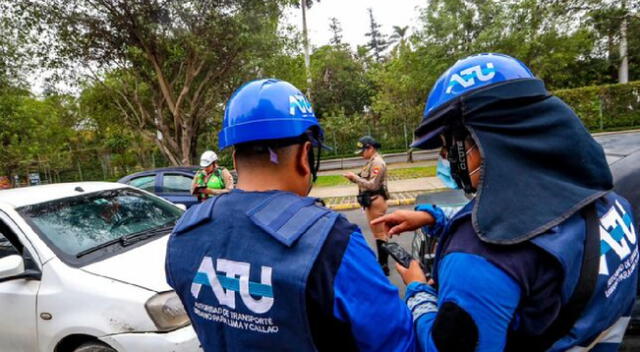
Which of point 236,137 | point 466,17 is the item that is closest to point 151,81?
point 466,17

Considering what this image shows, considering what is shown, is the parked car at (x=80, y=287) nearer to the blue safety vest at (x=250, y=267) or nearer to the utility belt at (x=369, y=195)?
the blue safety vest at (x=250, y=267)

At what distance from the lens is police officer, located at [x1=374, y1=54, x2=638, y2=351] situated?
Answer: 95cm

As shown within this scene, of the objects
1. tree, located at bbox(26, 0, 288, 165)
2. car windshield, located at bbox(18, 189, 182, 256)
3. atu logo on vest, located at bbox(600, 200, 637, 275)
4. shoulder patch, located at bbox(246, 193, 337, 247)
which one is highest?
tree, located at bbox(26, 0, 288, 165)

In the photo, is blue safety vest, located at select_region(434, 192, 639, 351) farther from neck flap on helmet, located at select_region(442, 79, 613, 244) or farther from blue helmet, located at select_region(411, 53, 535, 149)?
blue helmet, located at select_region(411, 53, 535, 149)

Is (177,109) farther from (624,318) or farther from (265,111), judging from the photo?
(624,318)

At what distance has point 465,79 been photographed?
1.20m

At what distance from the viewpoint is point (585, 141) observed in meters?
1.07

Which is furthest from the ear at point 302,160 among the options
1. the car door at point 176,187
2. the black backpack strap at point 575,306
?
the car door at point 176,187

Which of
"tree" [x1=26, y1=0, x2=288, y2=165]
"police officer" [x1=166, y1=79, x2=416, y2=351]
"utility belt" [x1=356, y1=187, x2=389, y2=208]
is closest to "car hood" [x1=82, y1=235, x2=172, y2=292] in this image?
"police officer" [x1=166, y1=79, x2=416, y2=351]

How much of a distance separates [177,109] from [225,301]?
11.9m

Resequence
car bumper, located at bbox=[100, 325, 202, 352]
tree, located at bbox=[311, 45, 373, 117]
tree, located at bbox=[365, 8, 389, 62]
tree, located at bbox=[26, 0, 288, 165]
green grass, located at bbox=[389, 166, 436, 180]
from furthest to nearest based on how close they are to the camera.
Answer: tree, located at bbox=[365, 8, 389, 62]
tree, located at bbox=[311, 45, 373, 117]
green grass, located at bbox=[389, 166, 436, 180]
tree, located at bbox=[26, 0, 288, 165]
car bumper, located at bbox=[100, 325, 202, 352]

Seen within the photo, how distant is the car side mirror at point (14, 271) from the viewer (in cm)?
244

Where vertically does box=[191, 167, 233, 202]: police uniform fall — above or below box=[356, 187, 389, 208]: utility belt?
above

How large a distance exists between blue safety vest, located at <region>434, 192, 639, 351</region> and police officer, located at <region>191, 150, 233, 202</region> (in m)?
5.19
